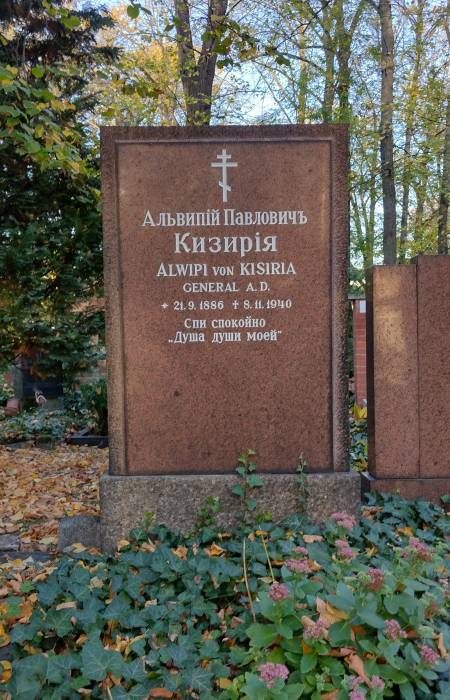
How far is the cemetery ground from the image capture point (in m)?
1.90

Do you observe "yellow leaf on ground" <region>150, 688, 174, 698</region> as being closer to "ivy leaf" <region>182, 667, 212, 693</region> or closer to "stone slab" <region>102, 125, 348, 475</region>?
"ivy leaf" <region>182, 667, 212, 693</region>

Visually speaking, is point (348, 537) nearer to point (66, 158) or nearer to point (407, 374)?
point (407, 374)

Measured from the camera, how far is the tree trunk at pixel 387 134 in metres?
9.90

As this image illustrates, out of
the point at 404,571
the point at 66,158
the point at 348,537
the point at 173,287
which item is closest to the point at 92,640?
the point at 404,571

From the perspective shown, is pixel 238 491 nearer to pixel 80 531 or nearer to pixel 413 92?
pixel 80 531

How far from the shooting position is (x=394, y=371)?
3998 mm

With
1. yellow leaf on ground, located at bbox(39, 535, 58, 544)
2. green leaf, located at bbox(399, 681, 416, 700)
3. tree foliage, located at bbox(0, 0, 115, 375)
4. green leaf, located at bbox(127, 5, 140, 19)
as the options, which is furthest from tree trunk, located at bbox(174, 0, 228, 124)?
green leaf, located at bbox(399, 681, 416, 700)

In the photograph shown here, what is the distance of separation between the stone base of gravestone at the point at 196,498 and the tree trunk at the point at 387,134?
A: 24.7ft

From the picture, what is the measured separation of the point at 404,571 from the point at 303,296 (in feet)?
5.69

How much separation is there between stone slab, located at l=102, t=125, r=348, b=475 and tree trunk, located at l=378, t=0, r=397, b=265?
699 centimetres

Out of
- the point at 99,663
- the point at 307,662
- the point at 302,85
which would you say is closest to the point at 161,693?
the point at 99,663

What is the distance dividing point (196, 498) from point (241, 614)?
40.3 inches

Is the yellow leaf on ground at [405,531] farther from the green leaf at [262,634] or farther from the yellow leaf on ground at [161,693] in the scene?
the yellow leaf on ground at [161,693]

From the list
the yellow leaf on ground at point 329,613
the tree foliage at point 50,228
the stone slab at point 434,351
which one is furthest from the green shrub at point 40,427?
the yellow leaf on ground at point 329,613
